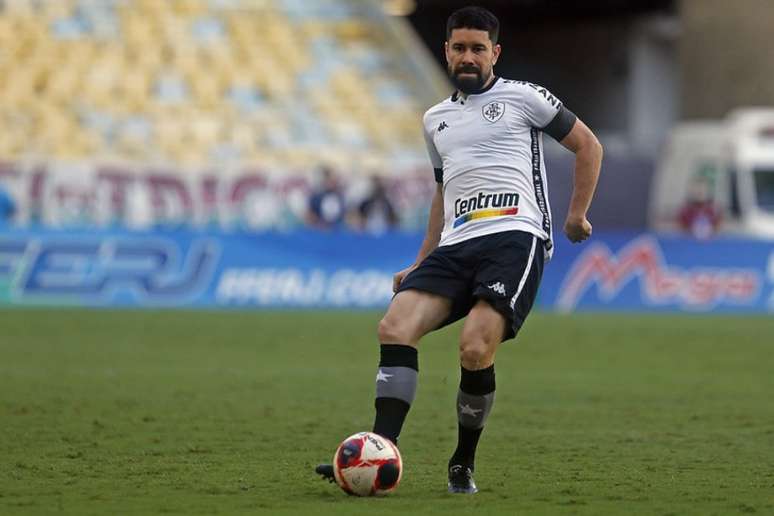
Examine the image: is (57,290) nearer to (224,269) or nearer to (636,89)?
(224,269)

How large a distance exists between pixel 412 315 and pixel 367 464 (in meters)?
0.73

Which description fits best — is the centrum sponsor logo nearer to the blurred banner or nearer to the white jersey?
the white jersey

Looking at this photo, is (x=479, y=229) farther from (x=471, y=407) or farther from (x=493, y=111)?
(x=471, y=407)

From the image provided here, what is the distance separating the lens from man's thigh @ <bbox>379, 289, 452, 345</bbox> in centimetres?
746

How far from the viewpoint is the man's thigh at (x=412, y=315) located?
24.5ft

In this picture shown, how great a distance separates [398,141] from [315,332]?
1407cm

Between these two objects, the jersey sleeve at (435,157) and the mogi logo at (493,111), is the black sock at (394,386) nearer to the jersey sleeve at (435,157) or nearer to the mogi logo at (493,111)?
the jersey sleeve at (435,157)

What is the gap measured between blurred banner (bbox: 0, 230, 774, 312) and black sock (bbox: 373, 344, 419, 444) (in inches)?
658

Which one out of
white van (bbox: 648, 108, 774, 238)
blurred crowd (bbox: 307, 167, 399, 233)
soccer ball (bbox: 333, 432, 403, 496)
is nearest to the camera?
soccer ball (bbox: 333, 432, 403, 496)

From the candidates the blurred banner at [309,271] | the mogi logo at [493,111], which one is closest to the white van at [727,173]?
the blurred banner at [309,271]

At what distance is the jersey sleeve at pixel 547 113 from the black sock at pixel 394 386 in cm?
124

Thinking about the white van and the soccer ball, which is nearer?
A: the soccer ball

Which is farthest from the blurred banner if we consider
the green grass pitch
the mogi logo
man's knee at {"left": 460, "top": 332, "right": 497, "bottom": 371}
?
man's knee at {"left": 460, "top": 332, "right": 497, "bottom": 371}

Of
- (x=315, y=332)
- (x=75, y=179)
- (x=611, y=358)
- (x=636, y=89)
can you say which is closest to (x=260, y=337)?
(x=315, y=332)
